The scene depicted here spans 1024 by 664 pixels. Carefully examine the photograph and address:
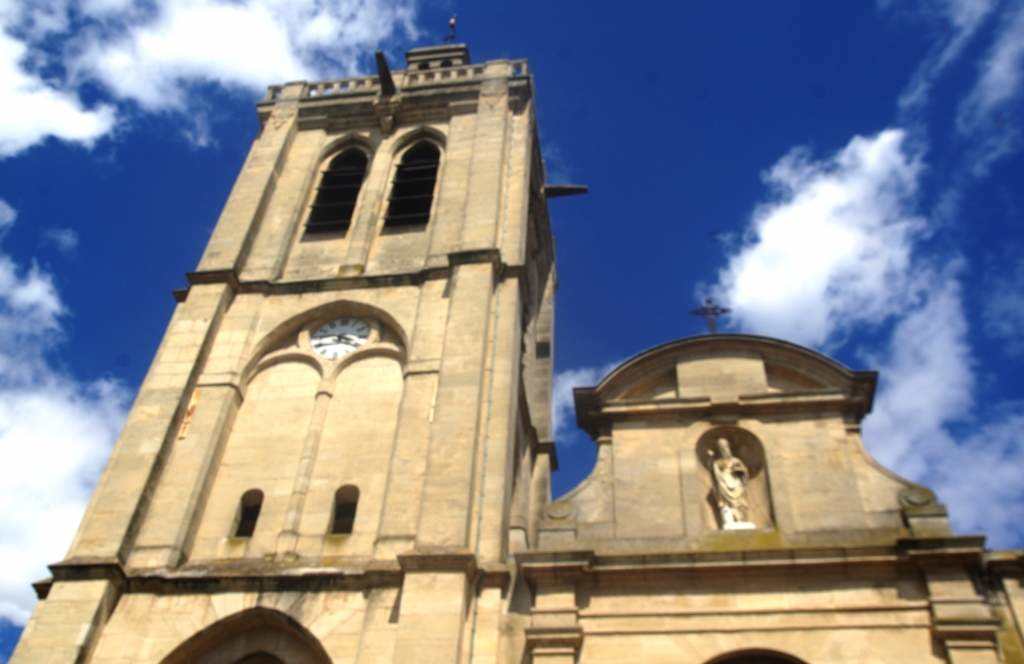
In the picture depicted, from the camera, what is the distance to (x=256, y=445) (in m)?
15.0

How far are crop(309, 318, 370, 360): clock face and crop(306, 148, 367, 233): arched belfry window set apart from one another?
9.65 feet

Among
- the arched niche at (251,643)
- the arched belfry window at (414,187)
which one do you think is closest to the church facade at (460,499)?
the arched niche at (251,643)

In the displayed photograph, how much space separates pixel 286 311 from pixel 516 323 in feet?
12.8

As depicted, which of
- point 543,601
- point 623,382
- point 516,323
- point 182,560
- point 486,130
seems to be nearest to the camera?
point 543,601

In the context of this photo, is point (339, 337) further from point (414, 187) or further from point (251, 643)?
point (251, 643)

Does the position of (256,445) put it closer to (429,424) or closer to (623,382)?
(429,424)

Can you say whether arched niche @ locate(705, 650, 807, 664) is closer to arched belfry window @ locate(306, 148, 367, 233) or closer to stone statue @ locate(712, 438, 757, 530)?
stone statue @ locate(712, 438, 757, 530)

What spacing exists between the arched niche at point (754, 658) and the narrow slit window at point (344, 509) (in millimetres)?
5087

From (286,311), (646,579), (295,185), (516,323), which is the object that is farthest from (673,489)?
(295,185)

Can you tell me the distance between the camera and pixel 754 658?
11641 mm

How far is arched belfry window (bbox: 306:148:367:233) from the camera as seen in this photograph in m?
19.2

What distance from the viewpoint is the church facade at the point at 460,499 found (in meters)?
11.7

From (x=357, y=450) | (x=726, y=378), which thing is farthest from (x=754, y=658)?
(x=357, y=450)

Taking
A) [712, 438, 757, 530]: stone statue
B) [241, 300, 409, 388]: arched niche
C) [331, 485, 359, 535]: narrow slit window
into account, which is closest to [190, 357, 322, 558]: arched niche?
[241, 300, 409, 388]: arched niche
